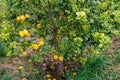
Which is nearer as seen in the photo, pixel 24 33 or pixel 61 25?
pixel 24 33

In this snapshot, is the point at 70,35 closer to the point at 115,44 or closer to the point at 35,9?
the point at 35,9

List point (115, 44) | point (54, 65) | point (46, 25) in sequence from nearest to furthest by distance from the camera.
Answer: point (46, 25) → point (54, 65) → point (115, 44)

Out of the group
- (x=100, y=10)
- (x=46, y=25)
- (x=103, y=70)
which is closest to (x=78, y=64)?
(x=103, y=70)

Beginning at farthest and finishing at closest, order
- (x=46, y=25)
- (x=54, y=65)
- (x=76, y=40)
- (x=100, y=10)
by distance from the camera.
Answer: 1. (x=54, y=65)
2. (x=46, y=25)
3. (x=100, y=10)
4. (x=76, y=40)

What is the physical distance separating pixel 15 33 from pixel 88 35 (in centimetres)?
80

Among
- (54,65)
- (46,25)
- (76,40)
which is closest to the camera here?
(76,40)

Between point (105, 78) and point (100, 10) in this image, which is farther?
point (105, 78)

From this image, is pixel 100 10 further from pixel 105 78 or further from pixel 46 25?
pixel 105 78

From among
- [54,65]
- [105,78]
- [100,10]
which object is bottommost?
[105,78]

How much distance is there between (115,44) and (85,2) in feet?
6.79

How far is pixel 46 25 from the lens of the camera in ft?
12.2

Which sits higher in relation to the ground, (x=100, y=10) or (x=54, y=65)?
(x=100, y=10)

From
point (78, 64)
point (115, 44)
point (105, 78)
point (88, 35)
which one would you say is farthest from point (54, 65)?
point (115, 44)

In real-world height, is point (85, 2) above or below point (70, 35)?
above
